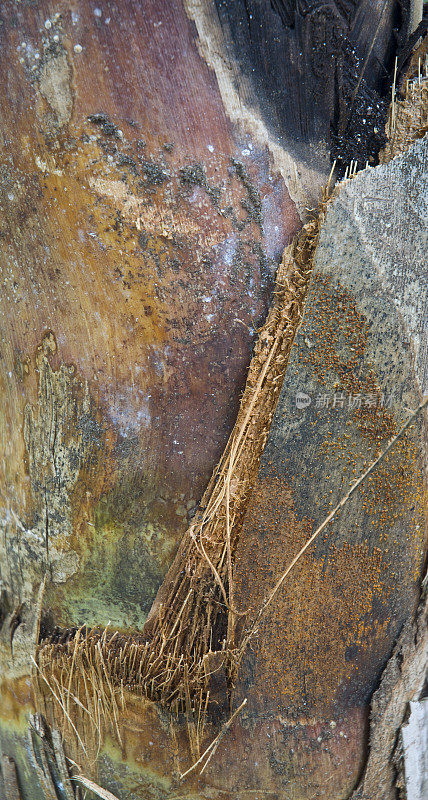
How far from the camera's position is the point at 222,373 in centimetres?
107

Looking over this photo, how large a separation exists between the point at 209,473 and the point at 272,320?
0.31 m

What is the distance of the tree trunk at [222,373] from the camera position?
1000mm

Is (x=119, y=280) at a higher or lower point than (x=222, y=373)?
higher

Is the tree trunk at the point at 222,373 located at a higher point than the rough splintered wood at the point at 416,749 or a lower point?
higher

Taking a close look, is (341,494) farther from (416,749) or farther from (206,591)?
(416,749)

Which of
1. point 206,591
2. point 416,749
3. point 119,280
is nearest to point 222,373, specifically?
point 119,280

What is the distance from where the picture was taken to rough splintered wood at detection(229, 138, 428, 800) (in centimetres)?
102

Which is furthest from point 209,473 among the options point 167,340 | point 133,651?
point 133,651

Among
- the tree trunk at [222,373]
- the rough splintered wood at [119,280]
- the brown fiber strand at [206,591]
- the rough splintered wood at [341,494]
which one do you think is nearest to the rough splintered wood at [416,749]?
the tree trunk at [222,373]

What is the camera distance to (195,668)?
107 cm

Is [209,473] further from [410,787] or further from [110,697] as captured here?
[410,787]

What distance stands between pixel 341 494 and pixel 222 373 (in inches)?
12.3

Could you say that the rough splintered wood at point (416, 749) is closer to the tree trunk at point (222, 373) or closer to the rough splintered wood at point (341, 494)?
the tree trunk at point (222, 373)

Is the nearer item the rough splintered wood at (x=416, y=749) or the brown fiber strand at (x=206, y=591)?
the brown fiber strand at (x=206, y=591)
